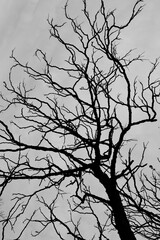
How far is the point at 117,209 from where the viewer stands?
422cm

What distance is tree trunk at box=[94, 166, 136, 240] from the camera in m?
4.02

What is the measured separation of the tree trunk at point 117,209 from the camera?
13.2ft

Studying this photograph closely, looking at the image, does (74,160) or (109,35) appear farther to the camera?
(109,35)

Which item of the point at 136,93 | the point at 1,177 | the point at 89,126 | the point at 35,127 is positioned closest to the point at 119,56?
the point at 136,93

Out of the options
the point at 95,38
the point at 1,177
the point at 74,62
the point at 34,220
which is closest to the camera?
the point at 1,177

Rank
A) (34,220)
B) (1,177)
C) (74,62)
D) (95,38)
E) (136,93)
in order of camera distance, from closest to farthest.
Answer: (1,177) → (34,220) → (136,93) → (95,38) → (74,62)

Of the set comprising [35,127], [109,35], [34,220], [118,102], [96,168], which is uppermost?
[109,35]

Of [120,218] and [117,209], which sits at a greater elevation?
[117,209]

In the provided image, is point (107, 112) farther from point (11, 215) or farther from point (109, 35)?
point (11, 215)

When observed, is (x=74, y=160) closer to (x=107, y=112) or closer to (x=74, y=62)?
(x=107, y=112)

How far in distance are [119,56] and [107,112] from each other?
1.32 meters

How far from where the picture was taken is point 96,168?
14.8 feet

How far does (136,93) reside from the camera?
486 centimetres

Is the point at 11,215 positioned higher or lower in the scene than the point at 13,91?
lower
